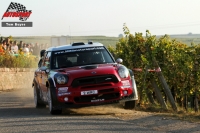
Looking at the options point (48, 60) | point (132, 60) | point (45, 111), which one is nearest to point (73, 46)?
point (48, 60)

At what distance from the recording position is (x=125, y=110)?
1562 centimetres

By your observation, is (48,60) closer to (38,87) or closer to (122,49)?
(38,87)

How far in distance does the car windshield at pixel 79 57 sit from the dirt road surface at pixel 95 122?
1.16 metres

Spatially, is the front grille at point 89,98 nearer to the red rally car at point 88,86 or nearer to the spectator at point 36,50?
the red rally car at point 88,86

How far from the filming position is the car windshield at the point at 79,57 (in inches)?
634

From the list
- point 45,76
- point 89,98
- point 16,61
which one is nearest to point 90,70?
point 89,98

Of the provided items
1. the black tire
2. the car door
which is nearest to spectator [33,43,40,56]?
the car door

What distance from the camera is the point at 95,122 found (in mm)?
13000

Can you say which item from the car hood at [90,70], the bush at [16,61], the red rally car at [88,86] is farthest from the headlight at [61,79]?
the bush at [16,61]

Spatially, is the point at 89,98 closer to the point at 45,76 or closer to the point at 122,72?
the point at 122,72

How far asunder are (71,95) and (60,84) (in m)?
0.36

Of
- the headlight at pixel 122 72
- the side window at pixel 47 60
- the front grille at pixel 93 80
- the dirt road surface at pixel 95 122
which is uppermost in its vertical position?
the side window at pixel 47 60

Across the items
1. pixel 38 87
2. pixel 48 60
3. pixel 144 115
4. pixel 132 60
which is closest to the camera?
pixel 144 115

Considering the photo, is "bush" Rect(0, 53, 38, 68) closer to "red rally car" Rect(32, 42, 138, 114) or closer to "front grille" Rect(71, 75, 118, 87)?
"red rally car" Rect(32, 42, 138, 114)
